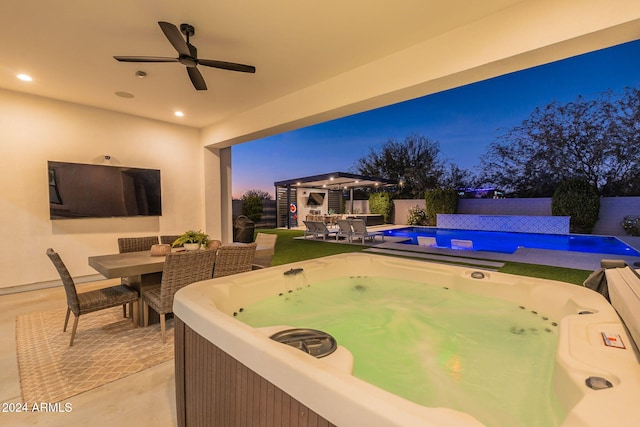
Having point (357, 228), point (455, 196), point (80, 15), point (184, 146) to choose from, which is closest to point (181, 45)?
point (80, 15)

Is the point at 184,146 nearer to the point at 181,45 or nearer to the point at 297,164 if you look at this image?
the point at 181,45

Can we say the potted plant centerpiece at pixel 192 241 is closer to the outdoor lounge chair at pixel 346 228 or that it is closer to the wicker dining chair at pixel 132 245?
the wicker dining chair at pixel 132 245

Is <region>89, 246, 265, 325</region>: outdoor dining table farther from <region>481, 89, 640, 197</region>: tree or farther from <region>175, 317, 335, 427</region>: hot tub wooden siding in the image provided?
<region>481, 89, 640, 197</region>: tree

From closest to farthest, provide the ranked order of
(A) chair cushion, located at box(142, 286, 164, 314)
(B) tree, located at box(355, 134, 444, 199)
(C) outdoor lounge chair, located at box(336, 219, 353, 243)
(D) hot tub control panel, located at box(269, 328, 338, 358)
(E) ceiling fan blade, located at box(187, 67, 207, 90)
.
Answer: (D) hot tub control panel, located at box(269, 328, 338, 358) < (A) chair cushion, located at box(142, 286, 164, 314) < (E) ceiling fan blade, located at box(187, 67, 207, 90) < (C) outdoor lounge chair, located at box(336, 219, 353, 243) < (B) tree, located at box(355, 134, 444, 199)

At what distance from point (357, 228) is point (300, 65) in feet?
17.7

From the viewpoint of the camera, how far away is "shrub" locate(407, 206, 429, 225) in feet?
44.0

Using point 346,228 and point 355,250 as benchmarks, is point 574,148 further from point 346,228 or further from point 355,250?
point 355,250

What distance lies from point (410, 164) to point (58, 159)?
61.0ft

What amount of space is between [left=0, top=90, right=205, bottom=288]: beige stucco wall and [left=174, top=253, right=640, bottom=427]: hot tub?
4.04m

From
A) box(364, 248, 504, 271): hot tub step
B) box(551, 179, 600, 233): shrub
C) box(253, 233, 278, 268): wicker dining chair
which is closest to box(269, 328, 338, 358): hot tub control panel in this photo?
box(253, 233, 278, 268): wicker dining chair

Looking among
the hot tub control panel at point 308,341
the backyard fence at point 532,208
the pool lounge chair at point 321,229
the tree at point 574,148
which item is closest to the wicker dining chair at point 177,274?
the hot tub control panel at point 308,341

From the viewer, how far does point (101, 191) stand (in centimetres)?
470

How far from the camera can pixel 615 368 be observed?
105 cm

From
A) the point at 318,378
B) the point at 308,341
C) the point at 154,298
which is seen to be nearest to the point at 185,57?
the point at 154,298
